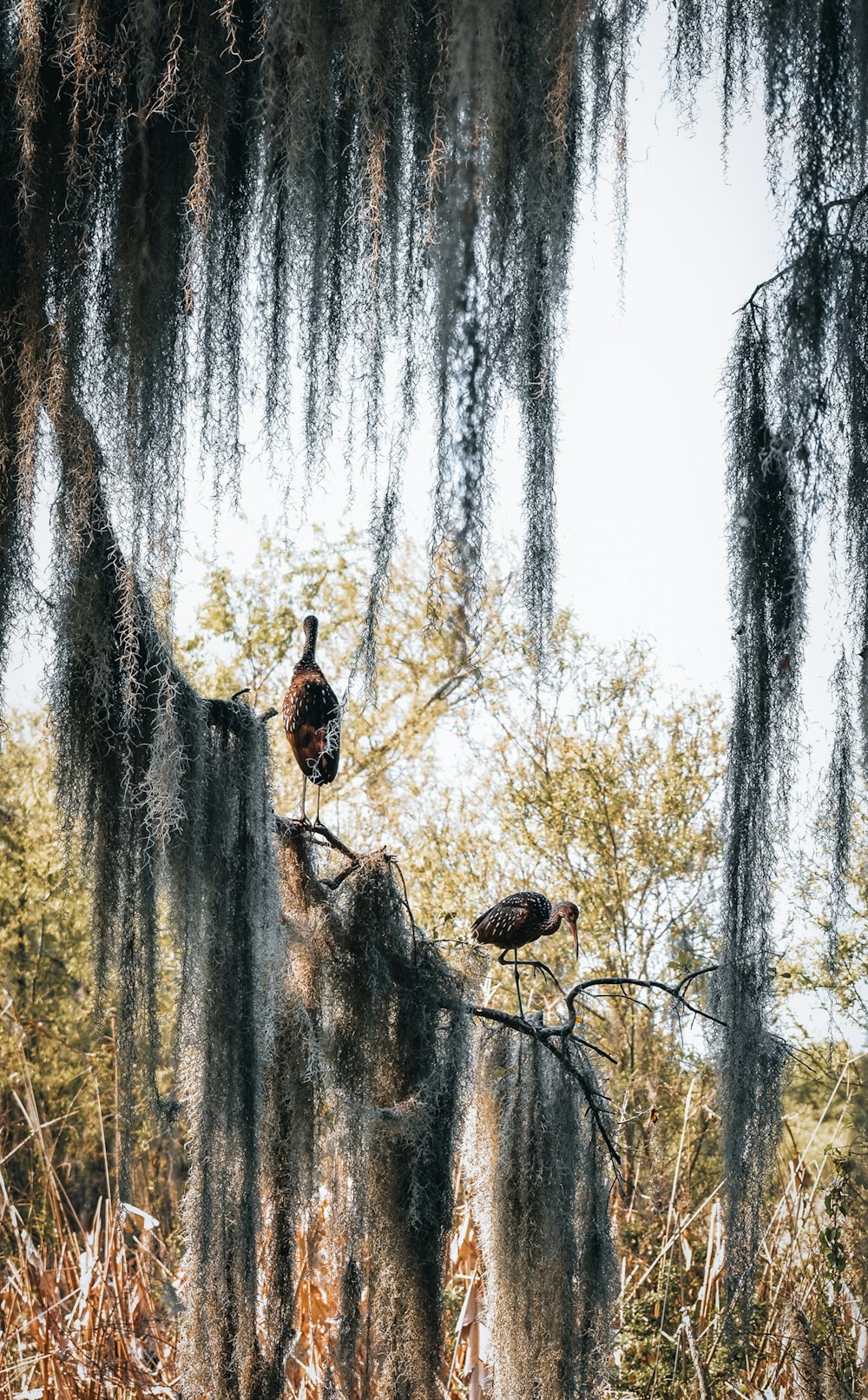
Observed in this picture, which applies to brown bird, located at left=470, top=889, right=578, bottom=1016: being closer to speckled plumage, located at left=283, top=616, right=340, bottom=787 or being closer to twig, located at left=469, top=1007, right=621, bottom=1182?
twig, located at left=469, top=1007, right=621, bottom=1182

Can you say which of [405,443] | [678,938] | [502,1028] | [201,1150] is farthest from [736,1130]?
A: [678,938]

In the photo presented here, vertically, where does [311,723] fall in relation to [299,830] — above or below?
above

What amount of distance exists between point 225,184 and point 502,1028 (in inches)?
86.0

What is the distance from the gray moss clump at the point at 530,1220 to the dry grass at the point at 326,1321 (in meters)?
0.13

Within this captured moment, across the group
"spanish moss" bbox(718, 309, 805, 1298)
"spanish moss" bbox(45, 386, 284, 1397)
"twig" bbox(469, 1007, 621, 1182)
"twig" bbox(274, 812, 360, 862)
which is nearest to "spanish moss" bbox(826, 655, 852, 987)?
"spanish moss" bbox(718, 309, 805, 1298)

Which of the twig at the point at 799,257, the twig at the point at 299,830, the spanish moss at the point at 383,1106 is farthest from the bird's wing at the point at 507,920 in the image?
the twig at the point at 799,257

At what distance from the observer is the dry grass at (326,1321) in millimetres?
3645

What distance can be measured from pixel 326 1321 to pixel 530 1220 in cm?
89

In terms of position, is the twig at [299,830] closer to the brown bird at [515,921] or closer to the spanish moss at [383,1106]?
the spanish moss at [383,1106]

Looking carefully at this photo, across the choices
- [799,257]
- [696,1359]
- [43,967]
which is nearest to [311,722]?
[799,257]

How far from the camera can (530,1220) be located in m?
3.26

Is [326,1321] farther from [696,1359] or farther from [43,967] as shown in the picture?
[43,967]

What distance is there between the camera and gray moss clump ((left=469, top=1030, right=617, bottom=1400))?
3258 mm

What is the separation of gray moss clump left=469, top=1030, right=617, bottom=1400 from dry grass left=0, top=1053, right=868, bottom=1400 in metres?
0.13
